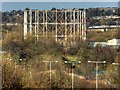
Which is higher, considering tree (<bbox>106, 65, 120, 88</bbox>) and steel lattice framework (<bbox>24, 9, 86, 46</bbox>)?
steel lattice framework (<bbox>24, 9, 86, 46</bbox>)

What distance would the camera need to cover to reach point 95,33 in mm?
9219

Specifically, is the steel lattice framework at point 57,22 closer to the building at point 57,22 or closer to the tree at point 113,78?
the building at point 57,22

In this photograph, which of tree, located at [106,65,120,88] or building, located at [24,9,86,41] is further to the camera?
building, located at [24,9,86,41]

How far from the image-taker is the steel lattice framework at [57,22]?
9.55m

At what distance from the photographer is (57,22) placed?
9.92 meters

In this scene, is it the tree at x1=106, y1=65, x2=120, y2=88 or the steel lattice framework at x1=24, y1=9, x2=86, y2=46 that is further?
the steel lattice framework at x1=24, y1=9, x2=86, y2=46

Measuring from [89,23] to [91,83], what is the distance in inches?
293

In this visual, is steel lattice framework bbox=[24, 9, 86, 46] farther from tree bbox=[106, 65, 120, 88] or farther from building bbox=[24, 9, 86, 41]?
tree bbox=[106, 65, 120, 88]

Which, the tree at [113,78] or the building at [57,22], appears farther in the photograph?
the building at [57,22]

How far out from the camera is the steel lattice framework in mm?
9555

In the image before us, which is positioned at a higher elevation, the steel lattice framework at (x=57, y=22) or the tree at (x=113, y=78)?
the steel lattice framework at (x=57, y=22)

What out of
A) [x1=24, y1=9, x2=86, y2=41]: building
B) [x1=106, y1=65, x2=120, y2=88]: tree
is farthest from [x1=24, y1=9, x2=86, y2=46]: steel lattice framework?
[x1=106, y1=65, x2=120, y2=88]: tree

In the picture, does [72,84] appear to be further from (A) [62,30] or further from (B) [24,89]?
(A) [62,30]

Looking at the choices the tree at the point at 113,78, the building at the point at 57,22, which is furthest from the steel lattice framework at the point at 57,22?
the tree at the point at 113,78
